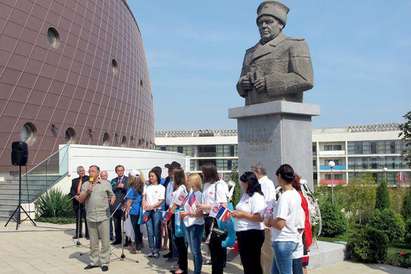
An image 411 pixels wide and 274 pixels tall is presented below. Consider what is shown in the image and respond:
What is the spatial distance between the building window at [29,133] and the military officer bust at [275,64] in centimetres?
1670

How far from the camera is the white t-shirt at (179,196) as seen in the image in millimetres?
7553

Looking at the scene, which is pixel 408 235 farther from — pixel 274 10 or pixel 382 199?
pixel 382 199

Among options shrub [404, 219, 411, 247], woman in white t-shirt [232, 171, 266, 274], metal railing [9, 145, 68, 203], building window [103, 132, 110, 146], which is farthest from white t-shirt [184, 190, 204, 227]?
building window [103, 132, 110, 146]

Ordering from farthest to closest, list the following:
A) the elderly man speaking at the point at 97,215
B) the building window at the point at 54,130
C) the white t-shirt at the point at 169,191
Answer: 1. the building window at the point at 54,130
2. the white t-shirt at the point at 169,191
3. the elderly man speaking at the point at 97,215

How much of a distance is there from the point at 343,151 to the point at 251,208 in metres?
61.6

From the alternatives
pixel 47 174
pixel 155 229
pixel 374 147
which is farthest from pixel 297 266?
pixel 374 147

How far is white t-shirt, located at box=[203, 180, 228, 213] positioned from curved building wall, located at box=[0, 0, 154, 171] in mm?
16852

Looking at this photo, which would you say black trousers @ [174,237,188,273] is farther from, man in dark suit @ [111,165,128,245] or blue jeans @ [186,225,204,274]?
man in dark suit @ [111,165,128,245]

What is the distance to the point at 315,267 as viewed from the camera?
7422 mm

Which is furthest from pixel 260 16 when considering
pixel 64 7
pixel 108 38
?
pixel 108 38

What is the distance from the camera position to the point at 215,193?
653cm

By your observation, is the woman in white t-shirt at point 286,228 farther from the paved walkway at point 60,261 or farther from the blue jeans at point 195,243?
the paved walkway at point 60,261

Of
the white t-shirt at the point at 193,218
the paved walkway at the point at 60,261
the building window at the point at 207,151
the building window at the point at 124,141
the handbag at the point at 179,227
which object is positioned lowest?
the paved walkway at the point at 60,261

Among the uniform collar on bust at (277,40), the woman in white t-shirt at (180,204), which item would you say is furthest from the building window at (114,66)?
the woman in white t-shirt at (180,204)
